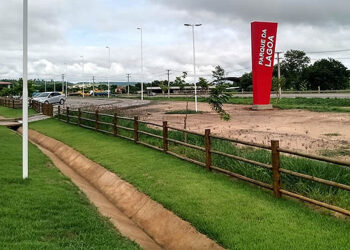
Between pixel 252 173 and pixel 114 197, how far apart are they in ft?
10.2

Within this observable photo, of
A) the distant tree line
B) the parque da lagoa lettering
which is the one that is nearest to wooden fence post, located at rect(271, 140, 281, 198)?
the parque da lagoa lettering

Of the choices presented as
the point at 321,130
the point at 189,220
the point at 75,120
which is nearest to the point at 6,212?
the point at 189,220

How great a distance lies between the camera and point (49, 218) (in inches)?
237

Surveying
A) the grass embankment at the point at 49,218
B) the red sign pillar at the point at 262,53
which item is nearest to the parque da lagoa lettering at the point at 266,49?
the red sign pillar at the point at 262,53

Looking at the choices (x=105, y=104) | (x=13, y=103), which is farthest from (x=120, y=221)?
(x=13, y=103)

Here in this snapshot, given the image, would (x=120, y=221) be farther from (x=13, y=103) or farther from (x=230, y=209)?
(x=13, y=103)

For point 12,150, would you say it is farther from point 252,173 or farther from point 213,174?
point 252,173

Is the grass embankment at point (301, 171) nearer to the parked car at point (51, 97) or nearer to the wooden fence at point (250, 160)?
the wooden fence at point (250, 160)

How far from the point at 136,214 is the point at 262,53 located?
81.7 feet

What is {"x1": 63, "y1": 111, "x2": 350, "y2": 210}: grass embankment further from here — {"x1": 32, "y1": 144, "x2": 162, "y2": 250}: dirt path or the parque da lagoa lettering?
the parque da lagoa lettering

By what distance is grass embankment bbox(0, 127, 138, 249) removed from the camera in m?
5.04

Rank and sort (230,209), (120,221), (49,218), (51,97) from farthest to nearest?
(51,97) < (120,221) < (230,209) < (49,218)

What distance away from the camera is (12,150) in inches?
509

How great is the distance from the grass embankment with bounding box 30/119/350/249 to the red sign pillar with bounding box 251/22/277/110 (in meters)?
21.0
